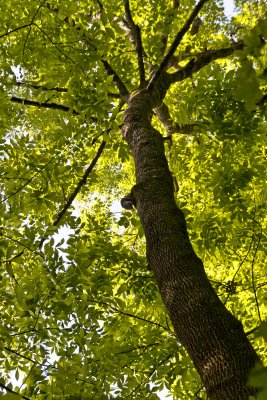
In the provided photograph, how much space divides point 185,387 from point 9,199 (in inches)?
91.9

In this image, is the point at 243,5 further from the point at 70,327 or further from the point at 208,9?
the point at 70,327

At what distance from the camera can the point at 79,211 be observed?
9.42 meters

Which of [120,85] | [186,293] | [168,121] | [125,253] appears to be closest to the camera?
[186,293]

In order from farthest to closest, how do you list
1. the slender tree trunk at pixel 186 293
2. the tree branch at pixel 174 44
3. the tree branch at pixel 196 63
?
the tree branch at pixel 196 63 → the tree branch at pixel 174 44 → the slender tree trunk at pixel 186 293

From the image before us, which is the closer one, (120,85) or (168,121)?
(120,85)

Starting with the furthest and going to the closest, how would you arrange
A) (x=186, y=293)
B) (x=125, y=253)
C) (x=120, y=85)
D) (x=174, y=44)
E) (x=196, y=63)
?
1. (x=196, y=63)
2. (x=120, y=85)
3. (x=125, y=253)
4. (x=174, y=44)
5. (x=186, y=293)

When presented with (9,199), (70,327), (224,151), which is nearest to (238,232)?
(224,151)

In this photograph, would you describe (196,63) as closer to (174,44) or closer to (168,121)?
(168,121)

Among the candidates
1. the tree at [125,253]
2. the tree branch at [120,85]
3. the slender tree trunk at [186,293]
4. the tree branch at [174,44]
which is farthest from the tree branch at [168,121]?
the slender tree trunk at [186,293]

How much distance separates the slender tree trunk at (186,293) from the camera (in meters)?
1.83

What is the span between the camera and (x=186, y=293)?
7.43 feet

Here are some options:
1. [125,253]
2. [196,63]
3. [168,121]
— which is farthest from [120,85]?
[125,253]

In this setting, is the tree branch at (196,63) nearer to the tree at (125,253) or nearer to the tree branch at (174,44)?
the tree at (125,253)

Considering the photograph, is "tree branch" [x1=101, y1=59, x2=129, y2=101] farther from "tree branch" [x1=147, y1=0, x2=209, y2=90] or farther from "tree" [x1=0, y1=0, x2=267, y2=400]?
"tree branch" [x1=147, y1=0, x2=209, y2=90]
